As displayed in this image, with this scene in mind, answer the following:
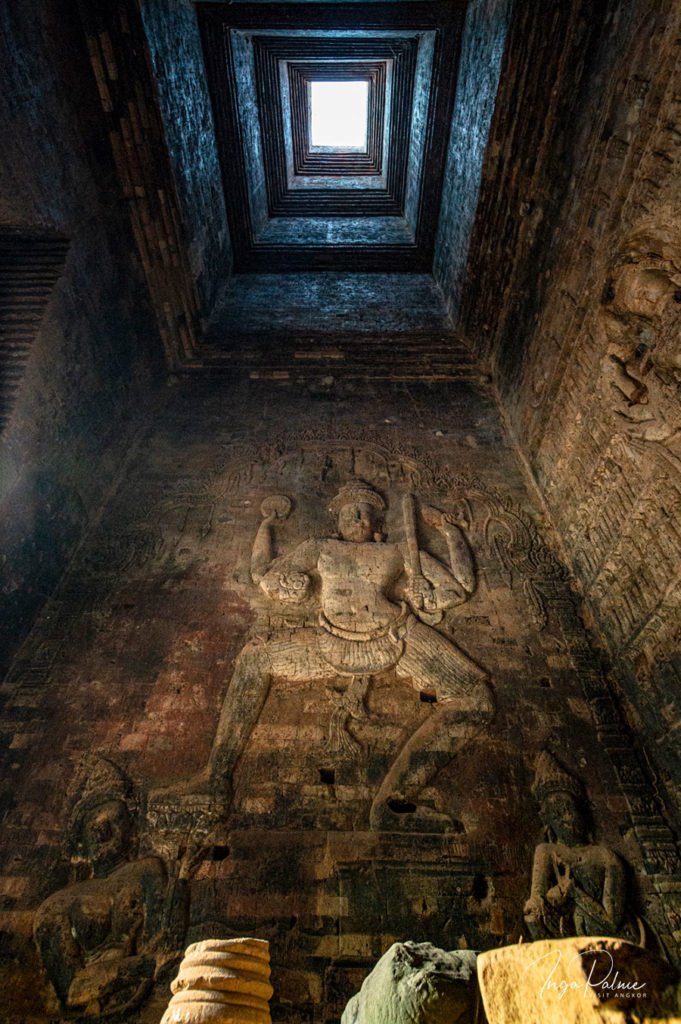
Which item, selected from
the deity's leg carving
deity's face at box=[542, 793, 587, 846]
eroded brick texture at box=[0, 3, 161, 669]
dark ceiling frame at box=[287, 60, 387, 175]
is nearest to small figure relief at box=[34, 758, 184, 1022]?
the deity's leg carving

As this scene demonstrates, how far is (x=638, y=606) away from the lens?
11.9ft

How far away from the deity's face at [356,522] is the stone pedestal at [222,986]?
306 cm

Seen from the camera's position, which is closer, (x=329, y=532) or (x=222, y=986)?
(x=222, y=986)

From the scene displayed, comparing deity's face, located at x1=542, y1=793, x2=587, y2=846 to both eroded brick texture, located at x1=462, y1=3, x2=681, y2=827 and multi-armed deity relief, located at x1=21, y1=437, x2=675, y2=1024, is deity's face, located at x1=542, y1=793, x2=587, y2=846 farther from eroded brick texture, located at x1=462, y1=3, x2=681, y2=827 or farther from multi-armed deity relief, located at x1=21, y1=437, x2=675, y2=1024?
eroded brick texture, located at x1=462, y1=3, x2=681, y2=827

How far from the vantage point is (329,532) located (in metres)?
4.80

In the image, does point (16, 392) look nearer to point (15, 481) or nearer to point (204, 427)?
point (15, 481)

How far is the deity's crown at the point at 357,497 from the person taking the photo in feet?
16.4

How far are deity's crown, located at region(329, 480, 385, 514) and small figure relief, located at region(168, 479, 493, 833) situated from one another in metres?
0.03

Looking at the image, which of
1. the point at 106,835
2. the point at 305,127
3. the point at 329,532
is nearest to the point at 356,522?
the point at 329,532

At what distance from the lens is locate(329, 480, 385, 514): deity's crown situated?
16.4ft

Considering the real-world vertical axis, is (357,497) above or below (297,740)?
above

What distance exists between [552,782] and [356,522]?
8.29 feet

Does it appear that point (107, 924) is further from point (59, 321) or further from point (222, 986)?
point (59, 321)

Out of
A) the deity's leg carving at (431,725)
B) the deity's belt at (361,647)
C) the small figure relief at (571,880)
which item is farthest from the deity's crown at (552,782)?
the deity's belt at (361,647)
